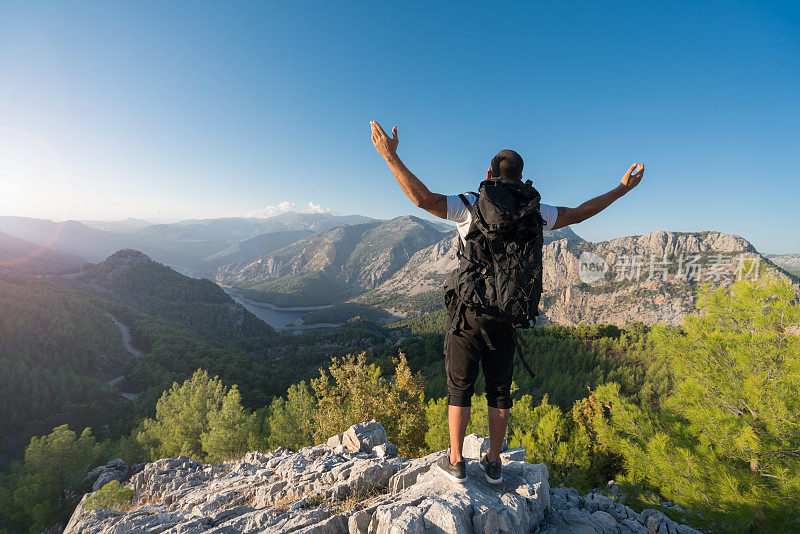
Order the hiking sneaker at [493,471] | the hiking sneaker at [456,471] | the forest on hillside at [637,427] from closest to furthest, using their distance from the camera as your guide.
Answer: the hiking sneaker at [456,471] < the hiking sneaker at [493,471] < the forest on hillside at [637,427]

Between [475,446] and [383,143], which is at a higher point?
[383,143]

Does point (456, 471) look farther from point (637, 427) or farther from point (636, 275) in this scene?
point (636, 275)

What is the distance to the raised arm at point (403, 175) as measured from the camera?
9.09 feet

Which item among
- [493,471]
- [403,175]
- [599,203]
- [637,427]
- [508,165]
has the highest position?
[508,165]

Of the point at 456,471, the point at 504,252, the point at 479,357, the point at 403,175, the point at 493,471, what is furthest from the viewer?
the point at 493,471

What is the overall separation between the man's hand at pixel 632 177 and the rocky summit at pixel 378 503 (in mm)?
4599

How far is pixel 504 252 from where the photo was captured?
2.95m

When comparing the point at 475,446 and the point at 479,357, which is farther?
the point at 475,446

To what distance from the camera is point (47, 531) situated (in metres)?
18.3

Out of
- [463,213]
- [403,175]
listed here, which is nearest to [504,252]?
[463,213]

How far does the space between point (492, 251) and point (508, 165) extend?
97 cm

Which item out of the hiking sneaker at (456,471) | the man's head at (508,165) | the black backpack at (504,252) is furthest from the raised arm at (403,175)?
the hiking sneaker at (456,471)

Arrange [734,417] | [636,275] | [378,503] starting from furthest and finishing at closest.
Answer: [636,275] < [734,417] < [378,503]

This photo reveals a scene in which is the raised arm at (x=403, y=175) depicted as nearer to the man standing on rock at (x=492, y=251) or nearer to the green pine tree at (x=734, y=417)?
the man standing on rock at (x=492, y=251)
